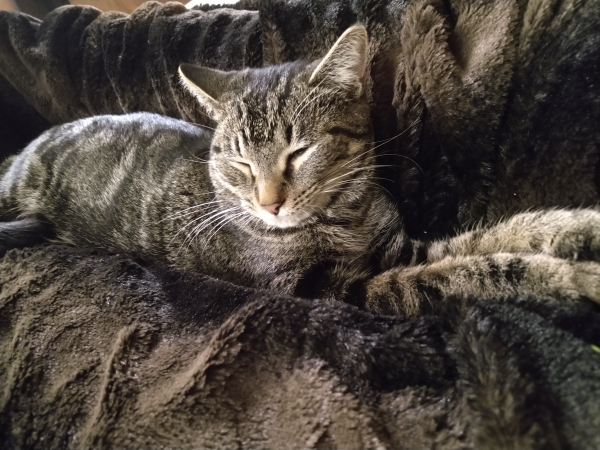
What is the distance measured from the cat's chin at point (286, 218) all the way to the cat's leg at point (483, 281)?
23cm

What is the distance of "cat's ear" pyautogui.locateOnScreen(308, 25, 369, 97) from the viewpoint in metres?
0.90

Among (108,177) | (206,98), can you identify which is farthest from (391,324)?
(108,177)

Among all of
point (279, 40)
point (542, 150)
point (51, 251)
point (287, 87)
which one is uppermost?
point (279, 40)

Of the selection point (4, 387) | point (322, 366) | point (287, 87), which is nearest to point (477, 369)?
point (322, 366)

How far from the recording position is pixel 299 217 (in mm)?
977

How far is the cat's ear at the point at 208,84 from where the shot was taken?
3.53 feet

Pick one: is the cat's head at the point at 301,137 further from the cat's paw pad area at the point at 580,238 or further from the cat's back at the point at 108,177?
the cat's paw pad area at the point at 580,238

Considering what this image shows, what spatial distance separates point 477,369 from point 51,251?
111 centimetres

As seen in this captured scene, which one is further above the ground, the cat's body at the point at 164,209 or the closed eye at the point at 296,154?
the closed eye at the point at 296,154

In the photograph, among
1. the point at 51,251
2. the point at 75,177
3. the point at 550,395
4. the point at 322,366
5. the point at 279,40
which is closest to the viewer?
the point at 550,395

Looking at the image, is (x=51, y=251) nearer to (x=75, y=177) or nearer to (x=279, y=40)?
(x=75, y=177)

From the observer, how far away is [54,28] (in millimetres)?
1702

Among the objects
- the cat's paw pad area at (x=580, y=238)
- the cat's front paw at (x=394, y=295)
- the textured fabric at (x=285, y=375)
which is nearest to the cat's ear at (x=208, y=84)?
the textured fabric at (x=285, y=375)

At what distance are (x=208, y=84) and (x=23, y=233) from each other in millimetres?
751
